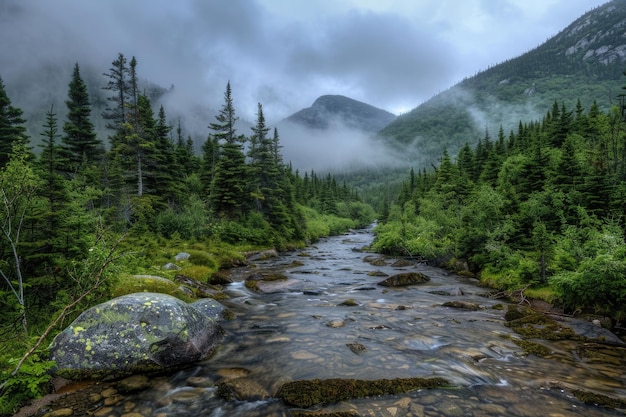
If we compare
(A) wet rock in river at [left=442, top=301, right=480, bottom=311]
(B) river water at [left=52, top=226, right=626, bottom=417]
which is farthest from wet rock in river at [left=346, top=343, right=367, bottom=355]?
(A) wet rock in river at [left=442, top=301, right=480, bottom=311]

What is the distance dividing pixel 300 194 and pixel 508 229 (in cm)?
6317

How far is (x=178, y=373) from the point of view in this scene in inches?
279

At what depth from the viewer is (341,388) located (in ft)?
20.4

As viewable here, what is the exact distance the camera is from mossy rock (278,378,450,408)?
597cm

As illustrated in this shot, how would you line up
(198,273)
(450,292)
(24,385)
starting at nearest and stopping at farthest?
(24,385)
(450,292)
(198,273)

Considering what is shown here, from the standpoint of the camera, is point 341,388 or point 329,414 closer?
point 329,414

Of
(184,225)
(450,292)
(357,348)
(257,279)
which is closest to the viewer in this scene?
(357,348)

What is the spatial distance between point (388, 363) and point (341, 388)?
184 centimetres

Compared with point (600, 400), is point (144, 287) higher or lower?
higher

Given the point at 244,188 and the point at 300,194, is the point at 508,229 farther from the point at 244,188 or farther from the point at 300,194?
the point at 300,194

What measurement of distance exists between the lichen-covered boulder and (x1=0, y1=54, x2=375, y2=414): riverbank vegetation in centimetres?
53

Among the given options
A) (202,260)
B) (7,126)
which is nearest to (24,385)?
(202,260)

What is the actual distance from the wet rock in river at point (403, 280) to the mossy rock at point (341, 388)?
Answer: 1086cm

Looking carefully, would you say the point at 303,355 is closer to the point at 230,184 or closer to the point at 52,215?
the point at 52,215
